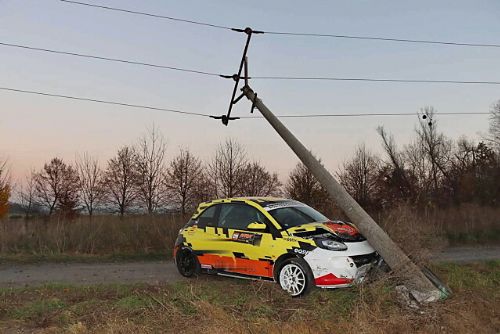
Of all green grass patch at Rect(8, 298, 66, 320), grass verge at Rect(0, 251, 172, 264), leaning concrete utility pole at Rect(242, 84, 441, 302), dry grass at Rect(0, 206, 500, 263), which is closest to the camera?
green grass patch at Rect(8, 298, 66, 320)

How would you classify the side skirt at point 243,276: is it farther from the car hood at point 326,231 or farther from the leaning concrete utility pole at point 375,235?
the leaning concrete utility pole at point 375,235

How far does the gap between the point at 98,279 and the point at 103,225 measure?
6639 millimetres

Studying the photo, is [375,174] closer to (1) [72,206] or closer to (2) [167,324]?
(1) [72,206]

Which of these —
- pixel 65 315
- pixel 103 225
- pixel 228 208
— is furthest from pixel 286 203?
pixel 103 225

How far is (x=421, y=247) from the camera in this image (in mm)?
9562

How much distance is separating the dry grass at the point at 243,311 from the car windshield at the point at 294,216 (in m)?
1.27

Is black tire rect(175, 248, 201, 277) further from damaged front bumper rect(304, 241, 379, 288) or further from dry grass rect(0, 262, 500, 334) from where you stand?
damaged front bumper rect(304, 241, 379, 288)

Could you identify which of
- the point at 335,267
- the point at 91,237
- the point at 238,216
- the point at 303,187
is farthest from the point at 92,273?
the point at 303,187

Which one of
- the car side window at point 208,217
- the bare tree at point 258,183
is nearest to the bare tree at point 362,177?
the bare tree at point 258,183

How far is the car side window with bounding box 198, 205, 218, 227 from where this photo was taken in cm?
984

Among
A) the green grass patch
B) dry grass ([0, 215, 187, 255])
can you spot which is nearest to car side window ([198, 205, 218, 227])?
the green grass patch

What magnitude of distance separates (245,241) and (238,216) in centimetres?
70

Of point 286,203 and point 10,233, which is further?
point 10,233

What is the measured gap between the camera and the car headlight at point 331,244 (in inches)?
311
